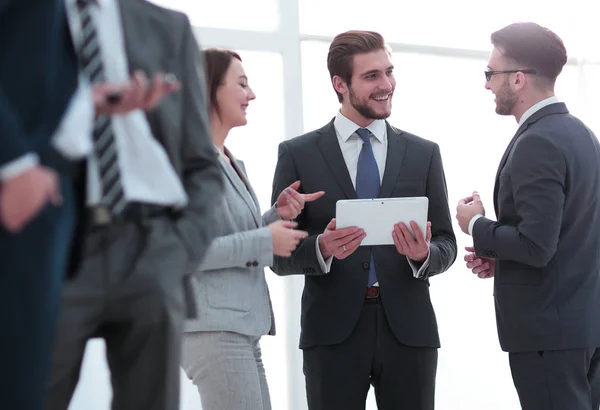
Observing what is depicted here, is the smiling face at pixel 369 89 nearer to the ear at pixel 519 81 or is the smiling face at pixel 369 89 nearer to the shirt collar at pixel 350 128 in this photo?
the shirt collar at pixel 350 128

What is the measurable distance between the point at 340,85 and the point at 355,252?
30.9 inches

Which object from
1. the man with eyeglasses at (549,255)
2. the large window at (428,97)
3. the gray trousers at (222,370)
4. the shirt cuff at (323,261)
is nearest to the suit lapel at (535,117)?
the man with eyeglasses at (549,255)

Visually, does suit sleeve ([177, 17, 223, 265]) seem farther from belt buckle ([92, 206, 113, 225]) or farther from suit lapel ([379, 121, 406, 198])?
suit lapel ([379, 121, 406, 198])

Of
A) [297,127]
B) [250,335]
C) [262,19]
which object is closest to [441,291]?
[297,127]

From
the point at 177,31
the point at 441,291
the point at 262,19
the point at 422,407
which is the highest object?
the point at 262,19

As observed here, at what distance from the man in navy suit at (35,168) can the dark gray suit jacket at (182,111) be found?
0.20 meters

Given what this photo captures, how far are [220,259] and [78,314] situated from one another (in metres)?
1.04

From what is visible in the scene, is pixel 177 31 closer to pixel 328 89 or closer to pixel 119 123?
pixel 119 123

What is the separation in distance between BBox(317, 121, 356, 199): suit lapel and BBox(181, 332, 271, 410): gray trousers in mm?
868

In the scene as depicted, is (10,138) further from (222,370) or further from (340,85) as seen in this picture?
(340,85)

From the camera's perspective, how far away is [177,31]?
180 cm

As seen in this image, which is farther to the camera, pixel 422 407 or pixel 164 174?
pixel 422 407

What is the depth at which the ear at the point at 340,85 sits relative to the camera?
3.51 metres

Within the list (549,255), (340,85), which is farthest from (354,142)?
(549,255)
